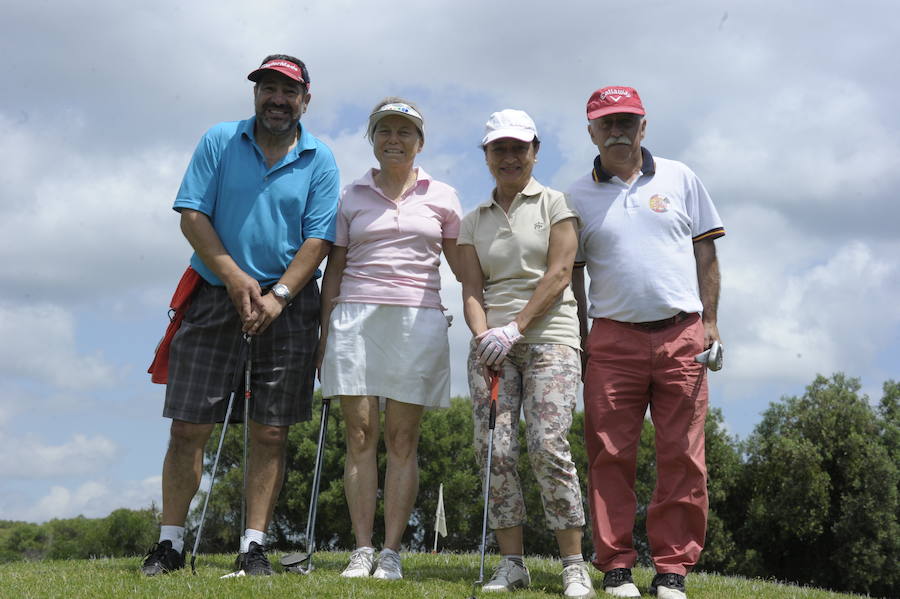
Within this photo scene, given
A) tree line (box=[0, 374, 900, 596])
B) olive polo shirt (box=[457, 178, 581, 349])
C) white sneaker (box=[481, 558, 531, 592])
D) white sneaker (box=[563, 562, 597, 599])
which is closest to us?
white sneaker (box=[563, 562, 597, 599])

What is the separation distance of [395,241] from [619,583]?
2657 millimetres

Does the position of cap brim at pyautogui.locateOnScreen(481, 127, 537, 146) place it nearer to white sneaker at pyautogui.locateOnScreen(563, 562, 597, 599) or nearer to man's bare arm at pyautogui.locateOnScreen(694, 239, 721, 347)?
man's bare arm at pyautogui.locateOnScreen(694, 239, 721, 347)

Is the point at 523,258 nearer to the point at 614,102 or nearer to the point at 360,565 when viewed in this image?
the point at 614,102

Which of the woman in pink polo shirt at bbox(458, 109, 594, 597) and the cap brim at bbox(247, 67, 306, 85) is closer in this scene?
the woman in pink polo shirt at bbox(458, 109, 594, 597)

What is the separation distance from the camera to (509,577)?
18.6 ft

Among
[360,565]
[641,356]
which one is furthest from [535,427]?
[360,565]

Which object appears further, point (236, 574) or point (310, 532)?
point (310, 532)

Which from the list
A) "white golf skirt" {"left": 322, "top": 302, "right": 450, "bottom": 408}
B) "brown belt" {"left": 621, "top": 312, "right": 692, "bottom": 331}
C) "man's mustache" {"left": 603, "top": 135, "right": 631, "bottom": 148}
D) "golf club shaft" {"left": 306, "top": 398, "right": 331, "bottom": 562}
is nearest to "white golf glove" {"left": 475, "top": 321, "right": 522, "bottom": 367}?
"white golf skirt" {"left": 322, "top": 302, "right": 450, "bottom": 408}

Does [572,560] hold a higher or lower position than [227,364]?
lower

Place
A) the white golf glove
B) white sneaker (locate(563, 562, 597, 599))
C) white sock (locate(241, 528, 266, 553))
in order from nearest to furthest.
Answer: white sneaker (locate(563, 562, 597, 599)), the white golf glove, white sock (locate(241, 528, 266, 553))

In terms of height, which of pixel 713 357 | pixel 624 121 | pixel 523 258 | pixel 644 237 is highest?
pixel 624 121

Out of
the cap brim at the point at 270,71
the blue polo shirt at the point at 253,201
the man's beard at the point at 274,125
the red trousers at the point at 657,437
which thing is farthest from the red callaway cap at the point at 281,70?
the red trousers at the point at 657,437

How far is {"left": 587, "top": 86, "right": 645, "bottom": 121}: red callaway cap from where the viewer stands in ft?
19.1

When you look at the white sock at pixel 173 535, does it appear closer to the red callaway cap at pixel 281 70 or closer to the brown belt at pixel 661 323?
the red callaway cap at pixel 281 70
